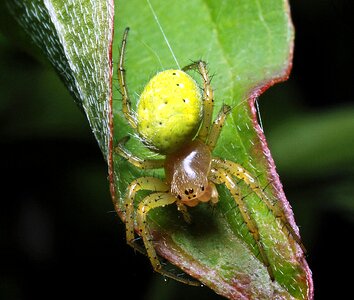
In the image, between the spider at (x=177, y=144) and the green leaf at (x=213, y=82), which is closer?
the green leaf at (x=213, y=82)

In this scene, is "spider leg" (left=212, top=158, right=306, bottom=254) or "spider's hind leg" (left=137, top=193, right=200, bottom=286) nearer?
"spider leg" (left=212, top=158, right=306, bottom=254)

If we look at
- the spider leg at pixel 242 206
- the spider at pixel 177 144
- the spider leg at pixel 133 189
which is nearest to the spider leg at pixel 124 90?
the spider at pixel 177 144

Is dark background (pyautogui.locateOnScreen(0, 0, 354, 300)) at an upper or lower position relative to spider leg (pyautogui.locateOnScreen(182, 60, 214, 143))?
lower

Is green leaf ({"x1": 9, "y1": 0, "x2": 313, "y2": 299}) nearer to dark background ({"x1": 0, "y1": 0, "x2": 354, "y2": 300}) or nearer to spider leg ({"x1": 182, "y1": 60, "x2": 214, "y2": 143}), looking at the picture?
spider leg ({"x1": 182, "y1": 60, "x2": 214, "y2": 143})

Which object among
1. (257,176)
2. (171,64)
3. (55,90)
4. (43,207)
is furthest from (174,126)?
(43,207)

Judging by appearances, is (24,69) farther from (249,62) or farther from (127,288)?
(249,62)

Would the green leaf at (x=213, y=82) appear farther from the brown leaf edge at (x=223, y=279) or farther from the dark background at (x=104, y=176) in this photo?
the dark background at (x=104, y=176)

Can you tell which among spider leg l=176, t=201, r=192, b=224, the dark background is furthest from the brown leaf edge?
the dark background
